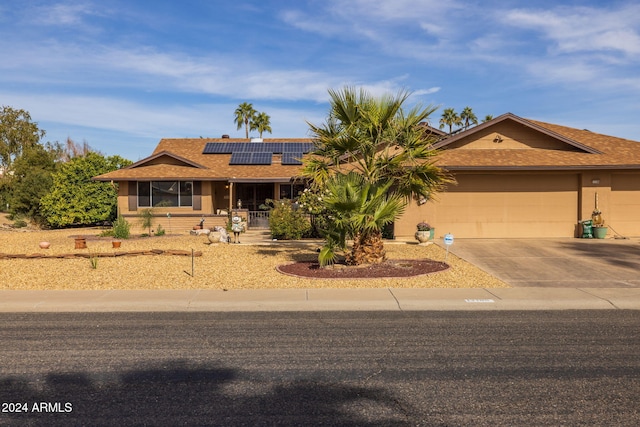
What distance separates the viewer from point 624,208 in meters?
19.5

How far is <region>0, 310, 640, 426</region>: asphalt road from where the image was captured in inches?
184

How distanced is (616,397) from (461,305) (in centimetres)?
429

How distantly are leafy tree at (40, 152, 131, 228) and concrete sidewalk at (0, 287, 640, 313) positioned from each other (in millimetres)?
17701

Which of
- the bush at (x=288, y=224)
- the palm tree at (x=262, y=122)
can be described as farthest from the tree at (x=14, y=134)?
the bush at (x=288, y=224)

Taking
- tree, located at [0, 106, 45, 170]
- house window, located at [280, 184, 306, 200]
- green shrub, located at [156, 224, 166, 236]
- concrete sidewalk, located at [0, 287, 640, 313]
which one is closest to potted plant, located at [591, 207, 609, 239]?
concrete sidewalk, located at [0, 287, 640, 313]

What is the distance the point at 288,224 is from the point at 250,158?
964cm

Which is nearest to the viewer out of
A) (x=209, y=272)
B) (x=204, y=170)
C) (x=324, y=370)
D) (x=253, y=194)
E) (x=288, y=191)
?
(x=324, y=370)

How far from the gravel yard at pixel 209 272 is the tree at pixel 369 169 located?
5.01 ft

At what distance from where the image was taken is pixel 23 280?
11.7 metres

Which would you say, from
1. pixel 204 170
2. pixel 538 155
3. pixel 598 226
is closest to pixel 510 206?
pixel 538 155

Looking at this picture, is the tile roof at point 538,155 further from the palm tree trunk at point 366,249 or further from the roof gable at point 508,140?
the palm tree trunk at point 366,249

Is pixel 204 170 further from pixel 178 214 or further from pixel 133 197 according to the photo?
pixel 133 197

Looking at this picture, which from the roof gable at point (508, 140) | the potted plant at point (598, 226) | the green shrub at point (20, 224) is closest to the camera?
the potted plant at point (598, 226)

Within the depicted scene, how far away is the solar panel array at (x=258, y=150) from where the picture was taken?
1102 inches
